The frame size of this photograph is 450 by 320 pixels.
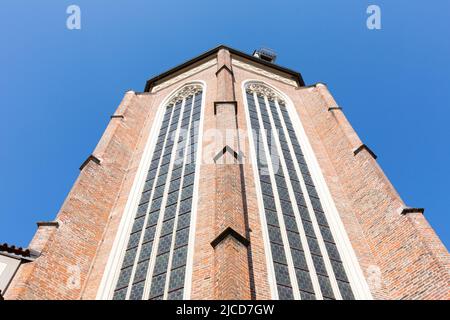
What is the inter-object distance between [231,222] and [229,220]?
0.07m

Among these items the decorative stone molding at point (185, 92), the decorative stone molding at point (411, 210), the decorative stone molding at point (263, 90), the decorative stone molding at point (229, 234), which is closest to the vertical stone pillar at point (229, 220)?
the decorative stone molding at point (229, 234)

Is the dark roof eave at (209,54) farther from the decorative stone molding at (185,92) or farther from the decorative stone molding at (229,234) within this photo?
the decorative stone molding at (229,234)

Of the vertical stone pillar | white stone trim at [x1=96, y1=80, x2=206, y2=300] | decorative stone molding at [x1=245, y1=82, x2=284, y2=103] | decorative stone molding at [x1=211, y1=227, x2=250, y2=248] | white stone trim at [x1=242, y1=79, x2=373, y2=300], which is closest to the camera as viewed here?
the vertical stone pillar

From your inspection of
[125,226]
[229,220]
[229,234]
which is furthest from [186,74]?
[229,234]

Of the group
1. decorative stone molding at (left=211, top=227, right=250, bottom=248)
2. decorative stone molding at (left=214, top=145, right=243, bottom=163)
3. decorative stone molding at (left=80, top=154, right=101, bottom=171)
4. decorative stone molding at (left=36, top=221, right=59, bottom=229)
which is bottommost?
decorative stone molding at (left=211, top=227, right=250, bottom=248)

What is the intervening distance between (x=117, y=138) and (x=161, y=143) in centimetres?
164

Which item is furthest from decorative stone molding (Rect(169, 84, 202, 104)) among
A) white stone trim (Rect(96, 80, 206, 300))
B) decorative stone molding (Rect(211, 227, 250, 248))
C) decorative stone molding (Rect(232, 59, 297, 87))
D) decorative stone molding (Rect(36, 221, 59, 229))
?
decorative stone molding (Rect(211, 227, 250, 248))

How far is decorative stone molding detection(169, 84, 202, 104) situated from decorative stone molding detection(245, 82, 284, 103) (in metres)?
2.37

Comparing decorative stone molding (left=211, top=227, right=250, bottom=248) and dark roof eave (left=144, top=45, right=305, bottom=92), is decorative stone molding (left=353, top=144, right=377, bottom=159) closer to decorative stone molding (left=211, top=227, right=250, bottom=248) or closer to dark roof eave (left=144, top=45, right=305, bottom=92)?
decorative stone molding (left=211, top=227, right=250, bottom=248)

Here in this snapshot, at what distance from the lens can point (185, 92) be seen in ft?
73.8

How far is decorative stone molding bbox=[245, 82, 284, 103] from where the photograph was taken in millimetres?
21812

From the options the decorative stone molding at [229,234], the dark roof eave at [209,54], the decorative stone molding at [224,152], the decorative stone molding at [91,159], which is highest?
the dark roof eave at [209,54]

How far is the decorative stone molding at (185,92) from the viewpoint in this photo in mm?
22064

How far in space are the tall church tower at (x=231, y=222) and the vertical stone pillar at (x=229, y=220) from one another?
0.03 metres
